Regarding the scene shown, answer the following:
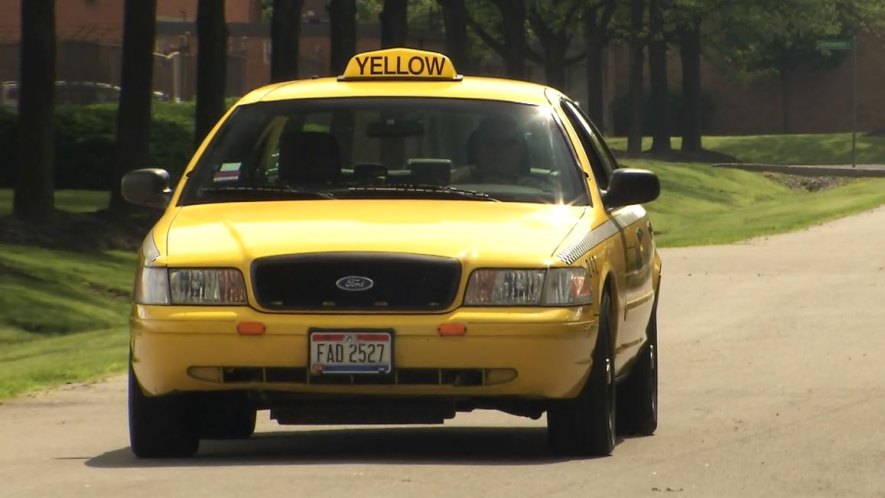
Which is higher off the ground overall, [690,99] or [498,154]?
[498,154]

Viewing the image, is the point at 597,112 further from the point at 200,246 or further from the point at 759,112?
the point at 200,246

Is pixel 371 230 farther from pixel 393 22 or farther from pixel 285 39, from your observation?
pixel 393 22

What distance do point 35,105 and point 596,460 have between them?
2133 cm

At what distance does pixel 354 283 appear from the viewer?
349 inches

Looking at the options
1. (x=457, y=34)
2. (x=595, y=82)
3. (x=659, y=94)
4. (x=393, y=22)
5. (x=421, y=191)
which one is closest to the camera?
(x=421, y=191)

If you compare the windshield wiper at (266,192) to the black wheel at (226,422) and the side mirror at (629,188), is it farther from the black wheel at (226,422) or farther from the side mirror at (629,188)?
the side mirror at (629,188)

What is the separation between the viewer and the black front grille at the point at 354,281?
8844mm

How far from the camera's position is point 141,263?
9.19 metres

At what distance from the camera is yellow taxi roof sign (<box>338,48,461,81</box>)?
1056 centimetres

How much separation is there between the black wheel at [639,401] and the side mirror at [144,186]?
8.22ft

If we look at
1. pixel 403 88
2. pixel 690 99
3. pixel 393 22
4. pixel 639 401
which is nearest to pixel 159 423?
pixel 403 88

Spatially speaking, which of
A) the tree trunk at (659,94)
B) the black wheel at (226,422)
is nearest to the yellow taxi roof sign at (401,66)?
the black wheel at (226,422)

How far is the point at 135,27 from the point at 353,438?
855 inches

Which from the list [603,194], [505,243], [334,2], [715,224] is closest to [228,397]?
[505,243]
